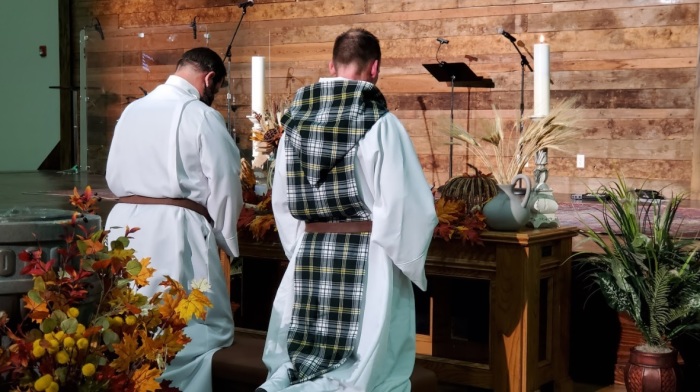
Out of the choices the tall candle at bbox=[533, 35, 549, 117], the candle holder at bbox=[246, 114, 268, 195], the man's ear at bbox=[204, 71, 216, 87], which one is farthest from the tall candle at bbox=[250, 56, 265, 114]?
the tall candle at bbox=[533, 35, 549, 117]

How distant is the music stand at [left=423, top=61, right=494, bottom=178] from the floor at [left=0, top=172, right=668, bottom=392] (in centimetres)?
294

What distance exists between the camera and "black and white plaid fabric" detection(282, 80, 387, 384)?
2900 millimetres

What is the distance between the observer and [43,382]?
4.85ft

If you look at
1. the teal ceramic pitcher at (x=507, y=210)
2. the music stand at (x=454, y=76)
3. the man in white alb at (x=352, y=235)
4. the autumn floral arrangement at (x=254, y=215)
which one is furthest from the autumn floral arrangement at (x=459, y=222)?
the music stand at (x=454, y=76)

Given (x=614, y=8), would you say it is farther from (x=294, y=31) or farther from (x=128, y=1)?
(x=128, y=1)

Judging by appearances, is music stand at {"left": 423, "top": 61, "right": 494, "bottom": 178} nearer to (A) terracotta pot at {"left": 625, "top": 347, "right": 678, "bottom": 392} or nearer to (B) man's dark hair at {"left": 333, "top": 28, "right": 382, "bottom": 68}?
(A) terracotta pot at {"left": 625, "top": 347, "right": 678, "bottom": 392}

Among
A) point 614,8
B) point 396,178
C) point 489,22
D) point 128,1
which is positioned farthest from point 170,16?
point 396,178

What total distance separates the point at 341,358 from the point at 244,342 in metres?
0.80

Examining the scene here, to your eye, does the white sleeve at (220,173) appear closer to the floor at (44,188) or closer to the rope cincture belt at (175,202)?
the rope cincture belt at (175,202)

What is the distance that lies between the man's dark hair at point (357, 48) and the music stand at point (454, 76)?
5558 millimetres

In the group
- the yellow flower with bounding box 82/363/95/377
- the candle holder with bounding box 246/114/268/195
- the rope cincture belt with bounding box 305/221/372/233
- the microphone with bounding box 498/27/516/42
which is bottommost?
the yellow flower with bounding box 82/363/95/377

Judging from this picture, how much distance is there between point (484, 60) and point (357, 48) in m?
6.33

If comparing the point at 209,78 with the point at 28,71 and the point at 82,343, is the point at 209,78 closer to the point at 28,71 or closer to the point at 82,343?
the point at 82,343

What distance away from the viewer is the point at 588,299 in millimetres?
3857
